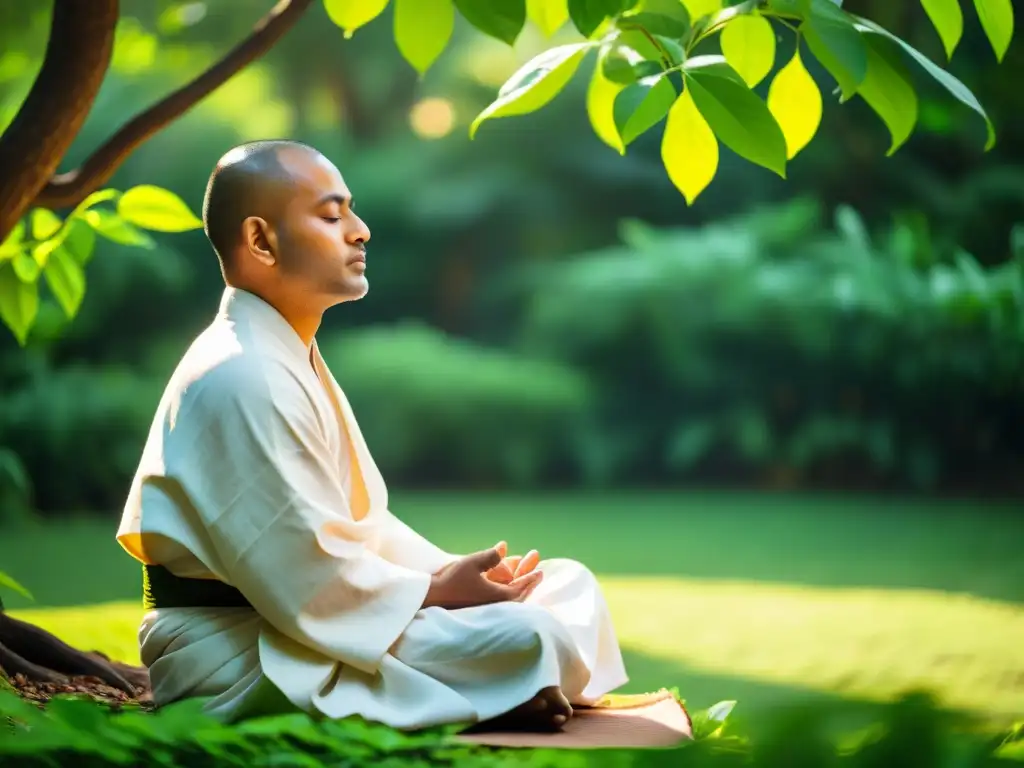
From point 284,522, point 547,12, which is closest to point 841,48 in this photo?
point 547,12

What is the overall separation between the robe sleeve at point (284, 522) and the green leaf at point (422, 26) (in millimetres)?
487

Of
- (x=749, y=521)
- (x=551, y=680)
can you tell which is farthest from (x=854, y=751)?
(x=749, y=521)

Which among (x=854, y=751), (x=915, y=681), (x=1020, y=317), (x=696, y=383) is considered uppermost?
(x=1020, y=317)

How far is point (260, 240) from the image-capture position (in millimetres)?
1615

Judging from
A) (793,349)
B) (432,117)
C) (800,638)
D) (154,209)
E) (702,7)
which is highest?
(432,117)

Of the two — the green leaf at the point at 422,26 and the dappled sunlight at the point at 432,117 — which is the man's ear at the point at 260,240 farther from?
the dappled sunlight at the point at 432,117

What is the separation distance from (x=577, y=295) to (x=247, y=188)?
531 centimetres

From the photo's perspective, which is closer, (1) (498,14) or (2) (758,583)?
(1) (498,14)

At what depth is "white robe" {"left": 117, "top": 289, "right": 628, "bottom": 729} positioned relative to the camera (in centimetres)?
145

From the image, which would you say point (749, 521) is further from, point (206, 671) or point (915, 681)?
point (206, 671)

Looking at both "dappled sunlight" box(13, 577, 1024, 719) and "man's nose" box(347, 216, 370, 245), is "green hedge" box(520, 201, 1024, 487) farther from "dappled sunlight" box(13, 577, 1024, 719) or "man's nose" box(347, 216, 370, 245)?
"man's nose" box(347, 216, 370, 245)

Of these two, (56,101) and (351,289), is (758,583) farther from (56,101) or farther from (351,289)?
(56,101)

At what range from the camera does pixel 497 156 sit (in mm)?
7867

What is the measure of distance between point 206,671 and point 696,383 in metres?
5.38
